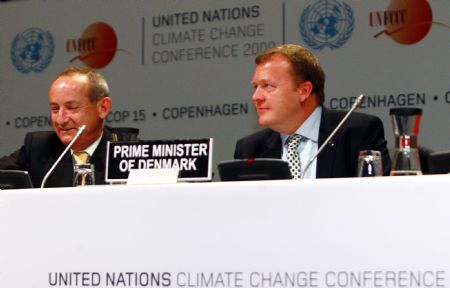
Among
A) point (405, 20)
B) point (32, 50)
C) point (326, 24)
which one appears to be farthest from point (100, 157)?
point (32, 50)

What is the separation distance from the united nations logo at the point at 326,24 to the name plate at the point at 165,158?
2.59 m

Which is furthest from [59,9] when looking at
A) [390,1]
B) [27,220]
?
[27,220]

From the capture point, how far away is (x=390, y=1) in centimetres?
485

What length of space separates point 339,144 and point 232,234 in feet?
4.81

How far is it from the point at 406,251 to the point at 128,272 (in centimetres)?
66

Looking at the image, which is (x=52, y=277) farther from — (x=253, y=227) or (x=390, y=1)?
(x=390, y=1)

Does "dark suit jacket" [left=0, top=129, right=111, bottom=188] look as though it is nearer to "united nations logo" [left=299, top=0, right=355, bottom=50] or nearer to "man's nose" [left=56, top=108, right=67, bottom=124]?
"man's nose" [left=56, top=108, right=67, bottom=124]

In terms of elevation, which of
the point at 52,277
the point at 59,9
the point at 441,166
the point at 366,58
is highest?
the point at 59,9

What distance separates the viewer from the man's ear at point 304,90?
391 cm

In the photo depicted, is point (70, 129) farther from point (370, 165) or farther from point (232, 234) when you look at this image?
point (232, 234)

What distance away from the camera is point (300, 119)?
3.88 metres

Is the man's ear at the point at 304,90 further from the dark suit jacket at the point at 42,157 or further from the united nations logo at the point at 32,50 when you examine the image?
the united nations logo at the point at 32,50

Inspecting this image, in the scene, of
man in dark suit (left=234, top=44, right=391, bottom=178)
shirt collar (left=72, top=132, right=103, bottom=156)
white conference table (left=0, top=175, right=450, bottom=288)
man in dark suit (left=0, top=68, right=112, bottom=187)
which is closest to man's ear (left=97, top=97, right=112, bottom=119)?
man in dark suit (left=0, top=68, right=112, bottom=187)

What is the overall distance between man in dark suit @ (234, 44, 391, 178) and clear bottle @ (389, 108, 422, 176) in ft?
3.12
